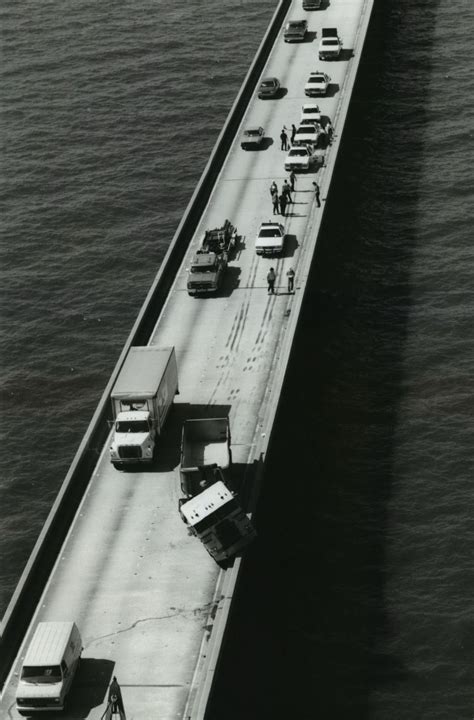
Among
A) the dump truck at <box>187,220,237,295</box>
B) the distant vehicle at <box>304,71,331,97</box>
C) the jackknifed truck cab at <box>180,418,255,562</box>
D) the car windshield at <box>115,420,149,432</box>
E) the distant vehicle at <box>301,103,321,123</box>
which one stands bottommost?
the distant vehicle at <box>304,71,331,97</box>

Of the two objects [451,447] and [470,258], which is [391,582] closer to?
[451,447]

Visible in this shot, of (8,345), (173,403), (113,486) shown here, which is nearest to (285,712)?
(113,486)

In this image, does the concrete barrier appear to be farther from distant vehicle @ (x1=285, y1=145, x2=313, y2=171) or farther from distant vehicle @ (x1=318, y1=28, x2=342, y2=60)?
distant vehicle @ (x1=318, y1=28, x2=342, y2=60)

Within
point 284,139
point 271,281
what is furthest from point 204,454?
point 284,139

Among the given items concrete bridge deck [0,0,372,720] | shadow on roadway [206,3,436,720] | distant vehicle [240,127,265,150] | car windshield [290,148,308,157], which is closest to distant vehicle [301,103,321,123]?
distant vehicle [240,127,265,150]

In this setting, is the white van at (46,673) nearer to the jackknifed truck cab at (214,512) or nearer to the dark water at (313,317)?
the jackknifed truck cab at (214,512)

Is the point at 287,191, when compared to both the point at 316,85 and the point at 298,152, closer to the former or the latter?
the point at 298,152
